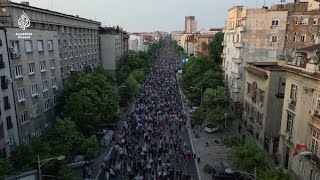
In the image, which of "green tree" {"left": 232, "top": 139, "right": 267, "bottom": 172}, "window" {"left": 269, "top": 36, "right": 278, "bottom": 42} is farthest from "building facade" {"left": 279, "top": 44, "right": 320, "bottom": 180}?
"window" {"left": 269, "top": 36, "right": 278, "bottom": 42}

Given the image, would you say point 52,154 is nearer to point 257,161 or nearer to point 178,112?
point 257,161

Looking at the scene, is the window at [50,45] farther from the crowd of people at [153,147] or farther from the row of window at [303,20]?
the row of window at [303,20]

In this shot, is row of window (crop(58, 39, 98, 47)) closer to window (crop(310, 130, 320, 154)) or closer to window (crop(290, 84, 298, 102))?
window (crop(290, 84, 298, 102))

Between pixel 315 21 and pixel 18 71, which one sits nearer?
pixel 18 71

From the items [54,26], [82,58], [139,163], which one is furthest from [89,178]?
[82,58]

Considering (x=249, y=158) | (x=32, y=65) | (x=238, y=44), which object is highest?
(x=238, y=44)

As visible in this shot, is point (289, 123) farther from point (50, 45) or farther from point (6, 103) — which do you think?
point (50, 45)

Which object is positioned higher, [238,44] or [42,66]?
[238,44]

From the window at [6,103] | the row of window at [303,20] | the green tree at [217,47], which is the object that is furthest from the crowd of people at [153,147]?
the row of window at [303,20]

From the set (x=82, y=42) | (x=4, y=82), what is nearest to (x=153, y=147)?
(x=4, y=82)
